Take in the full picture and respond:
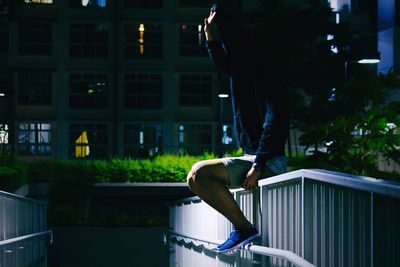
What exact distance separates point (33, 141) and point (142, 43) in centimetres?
904

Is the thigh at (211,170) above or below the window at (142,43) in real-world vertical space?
below

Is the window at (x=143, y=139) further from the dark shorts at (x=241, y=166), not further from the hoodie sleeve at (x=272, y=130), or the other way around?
the hoodie sleeve at (x=272, y=130)

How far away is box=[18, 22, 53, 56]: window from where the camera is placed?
45.1 metres

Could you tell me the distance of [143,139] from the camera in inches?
1794

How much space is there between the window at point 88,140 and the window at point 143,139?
58.2 inches

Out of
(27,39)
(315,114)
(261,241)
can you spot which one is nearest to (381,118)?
(261,241)

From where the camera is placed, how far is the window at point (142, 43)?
150 feet

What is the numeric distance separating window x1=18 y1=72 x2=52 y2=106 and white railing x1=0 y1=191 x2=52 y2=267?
105ft

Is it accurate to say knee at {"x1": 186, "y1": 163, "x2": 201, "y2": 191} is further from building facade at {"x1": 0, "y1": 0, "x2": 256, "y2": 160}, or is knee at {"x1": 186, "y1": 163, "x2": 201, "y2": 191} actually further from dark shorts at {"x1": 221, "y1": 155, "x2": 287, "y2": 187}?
building facade at {"x1": 0, "y1": 0, "x2": 256, "y2": 160}

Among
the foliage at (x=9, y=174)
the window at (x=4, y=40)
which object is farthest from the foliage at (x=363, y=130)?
the window at (x=4, y=40)

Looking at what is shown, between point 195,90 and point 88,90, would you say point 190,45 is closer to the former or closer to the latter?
point 195,90

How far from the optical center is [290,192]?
17.1ft

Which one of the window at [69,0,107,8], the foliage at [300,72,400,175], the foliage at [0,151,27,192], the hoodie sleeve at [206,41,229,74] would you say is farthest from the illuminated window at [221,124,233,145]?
the hoodie sleeve at [206,41,229,74]

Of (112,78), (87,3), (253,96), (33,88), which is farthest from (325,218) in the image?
(87,3)
